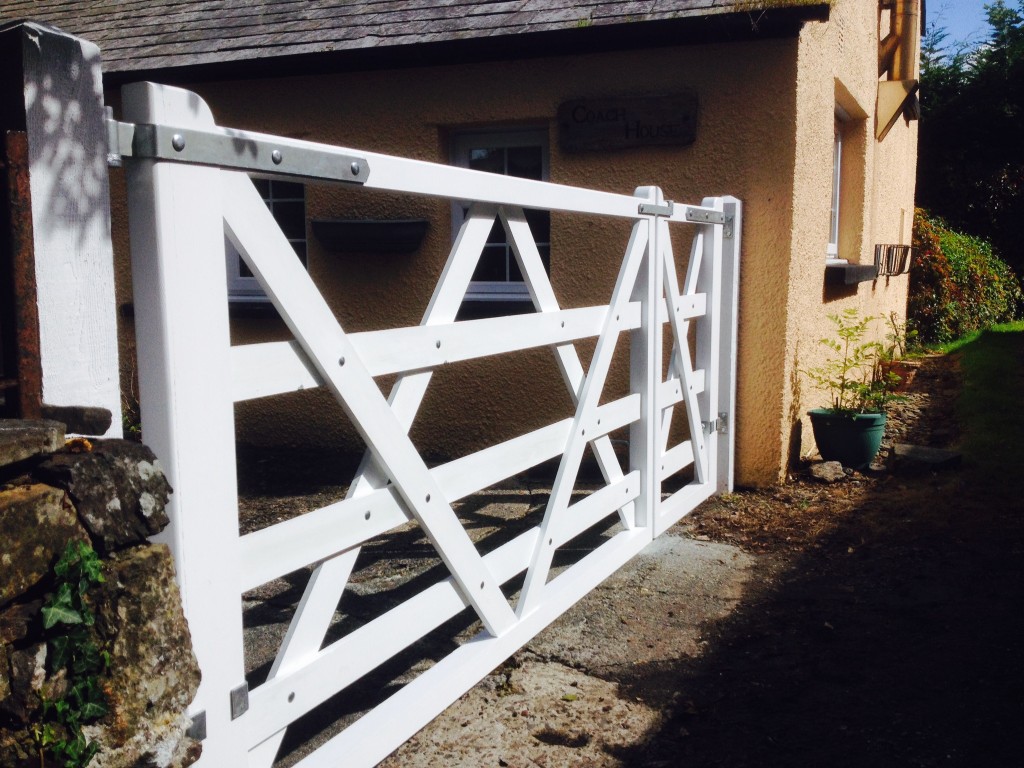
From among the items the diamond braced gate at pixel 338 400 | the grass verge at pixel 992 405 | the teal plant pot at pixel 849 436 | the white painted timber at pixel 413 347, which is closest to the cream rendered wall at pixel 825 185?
the teal plant pot at pixel 849 436

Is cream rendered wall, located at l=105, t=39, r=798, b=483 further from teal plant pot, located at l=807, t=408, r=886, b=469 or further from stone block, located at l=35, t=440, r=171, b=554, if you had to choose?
stone block, located at l=35, t=440, r=171, b=554

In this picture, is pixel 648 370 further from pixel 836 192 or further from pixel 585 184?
pixel 836 192

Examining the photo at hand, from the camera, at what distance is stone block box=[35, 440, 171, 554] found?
1.74 meters

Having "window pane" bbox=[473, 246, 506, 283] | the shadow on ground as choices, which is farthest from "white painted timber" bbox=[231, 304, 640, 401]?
"window pane" bbox=[473, 246, 506, 283]

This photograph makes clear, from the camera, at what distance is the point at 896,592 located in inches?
169

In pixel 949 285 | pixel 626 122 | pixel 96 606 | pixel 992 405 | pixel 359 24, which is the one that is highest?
pixel 359 24

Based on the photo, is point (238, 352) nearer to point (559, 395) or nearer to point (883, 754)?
point (883, 754)

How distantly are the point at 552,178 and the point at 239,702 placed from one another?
462cm

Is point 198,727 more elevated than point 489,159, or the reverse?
point 489,159

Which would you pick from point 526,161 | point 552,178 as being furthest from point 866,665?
point 526,161

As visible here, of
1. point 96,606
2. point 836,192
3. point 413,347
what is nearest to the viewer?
point 96,606

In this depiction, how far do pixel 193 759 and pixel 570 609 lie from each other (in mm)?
2236

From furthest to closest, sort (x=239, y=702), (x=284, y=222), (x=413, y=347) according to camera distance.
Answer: (x=284, y=222), (x=413, y=347), (x=239, y=702)

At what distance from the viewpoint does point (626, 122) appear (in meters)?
6.04
